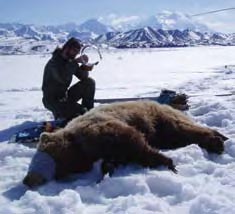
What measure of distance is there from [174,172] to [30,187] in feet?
3.91

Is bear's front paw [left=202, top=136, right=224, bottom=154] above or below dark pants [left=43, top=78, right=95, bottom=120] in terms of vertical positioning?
above

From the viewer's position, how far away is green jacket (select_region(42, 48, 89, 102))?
6902mm

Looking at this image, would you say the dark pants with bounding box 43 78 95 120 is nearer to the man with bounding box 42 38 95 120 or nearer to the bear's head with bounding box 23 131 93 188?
the man with bounding box 42 38 95 120

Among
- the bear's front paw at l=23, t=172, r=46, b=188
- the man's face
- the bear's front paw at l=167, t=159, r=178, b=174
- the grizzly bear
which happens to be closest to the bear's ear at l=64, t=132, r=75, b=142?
the grizzly bear

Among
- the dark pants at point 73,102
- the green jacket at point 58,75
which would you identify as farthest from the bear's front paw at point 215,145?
the green jacket at point 58,75

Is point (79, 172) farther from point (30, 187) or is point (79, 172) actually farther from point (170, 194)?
point (170, 194)

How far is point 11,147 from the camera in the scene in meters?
5.32

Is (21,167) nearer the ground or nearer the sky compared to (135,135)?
nearer the ground

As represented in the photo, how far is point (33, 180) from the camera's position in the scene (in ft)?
12.4

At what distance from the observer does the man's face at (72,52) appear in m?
6.80

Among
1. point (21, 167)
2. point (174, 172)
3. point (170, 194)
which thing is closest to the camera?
point (170, 194)

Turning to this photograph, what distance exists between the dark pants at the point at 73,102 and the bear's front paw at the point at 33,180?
3046mm

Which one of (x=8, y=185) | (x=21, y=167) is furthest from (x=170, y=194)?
(x=21, y=167)

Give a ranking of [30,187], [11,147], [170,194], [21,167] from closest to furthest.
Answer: [170,194] → [30,187] → [21,167] → [11,147]
